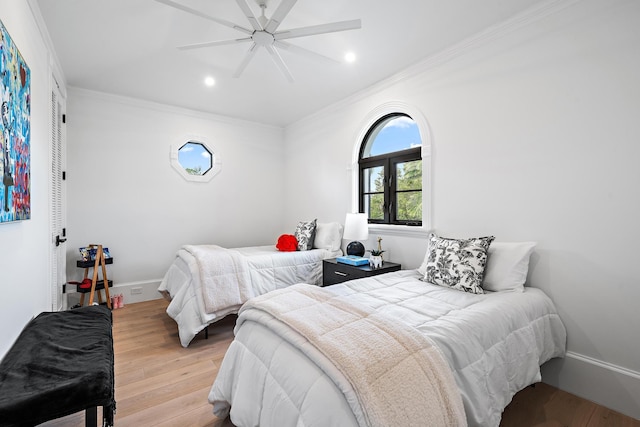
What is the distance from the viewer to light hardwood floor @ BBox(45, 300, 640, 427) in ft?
5.70

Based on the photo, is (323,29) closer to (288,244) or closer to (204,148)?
(288,244)

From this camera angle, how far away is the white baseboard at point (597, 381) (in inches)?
71.0

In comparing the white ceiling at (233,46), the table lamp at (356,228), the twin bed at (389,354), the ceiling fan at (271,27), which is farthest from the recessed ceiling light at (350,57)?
the twin bed at (389,354)

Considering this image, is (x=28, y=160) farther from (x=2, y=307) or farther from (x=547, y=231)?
(x=547, y=231)

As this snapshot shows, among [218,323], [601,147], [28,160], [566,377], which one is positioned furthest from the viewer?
[218,323]

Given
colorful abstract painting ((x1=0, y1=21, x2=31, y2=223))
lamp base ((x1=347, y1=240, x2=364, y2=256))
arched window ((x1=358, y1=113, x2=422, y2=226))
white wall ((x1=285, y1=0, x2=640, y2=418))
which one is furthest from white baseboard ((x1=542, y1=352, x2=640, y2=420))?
colorful abstract painting ((x1=0, y1=21, x2=31, y2=223))

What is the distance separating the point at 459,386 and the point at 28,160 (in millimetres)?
2680

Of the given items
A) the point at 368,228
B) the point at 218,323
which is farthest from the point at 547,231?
the point at 218,323

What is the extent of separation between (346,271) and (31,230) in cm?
253

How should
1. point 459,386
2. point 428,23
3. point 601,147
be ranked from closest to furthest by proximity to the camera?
point 459,386 < point 601,147 < point 428,23

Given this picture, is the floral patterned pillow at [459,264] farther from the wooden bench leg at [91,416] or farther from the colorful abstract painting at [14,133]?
the colorful abstract painting at [14,133]

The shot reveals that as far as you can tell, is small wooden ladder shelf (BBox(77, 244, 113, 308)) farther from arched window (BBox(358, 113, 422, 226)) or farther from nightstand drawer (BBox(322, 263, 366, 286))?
arched window (BBox(358, 113, 422, 226))

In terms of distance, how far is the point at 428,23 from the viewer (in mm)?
2365

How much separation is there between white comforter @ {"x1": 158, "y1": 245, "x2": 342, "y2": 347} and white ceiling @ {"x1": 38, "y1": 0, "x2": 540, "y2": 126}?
2.00 metres
